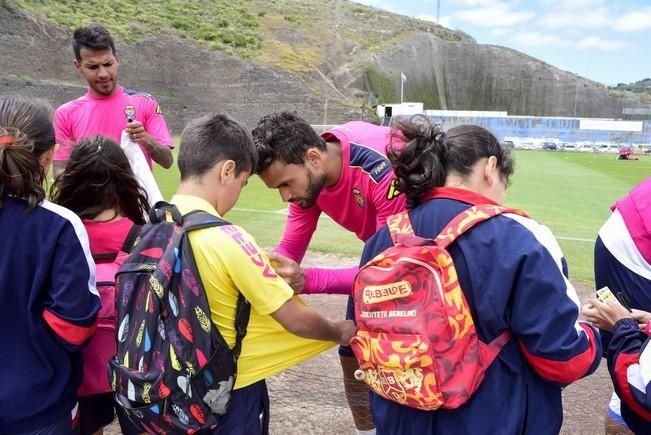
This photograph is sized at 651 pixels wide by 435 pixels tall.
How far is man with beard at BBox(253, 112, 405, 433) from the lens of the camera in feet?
7.79

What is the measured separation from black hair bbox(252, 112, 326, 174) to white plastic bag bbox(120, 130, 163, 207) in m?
1.03

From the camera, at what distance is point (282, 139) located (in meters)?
2.52

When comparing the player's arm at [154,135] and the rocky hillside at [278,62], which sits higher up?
the rocky hillside at [278,62]

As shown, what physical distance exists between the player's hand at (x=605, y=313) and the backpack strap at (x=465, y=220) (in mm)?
A: 609

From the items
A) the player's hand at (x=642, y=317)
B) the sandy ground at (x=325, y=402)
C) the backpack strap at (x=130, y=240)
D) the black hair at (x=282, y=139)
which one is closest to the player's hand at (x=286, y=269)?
the black hair at (x=282, y=139)

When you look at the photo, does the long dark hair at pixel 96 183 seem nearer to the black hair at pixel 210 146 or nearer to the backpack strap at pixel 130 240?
the backpack strap at pixel 130 240

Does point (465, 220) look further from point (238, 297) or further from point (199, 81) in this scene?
point (199, 81)

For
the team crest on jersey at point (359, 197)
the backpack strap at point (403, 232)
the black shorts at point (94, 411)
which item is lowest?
the black shorts at point (94, 411)

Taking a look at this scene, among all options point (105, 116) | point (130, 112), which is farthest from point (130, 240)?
point (105, 116)

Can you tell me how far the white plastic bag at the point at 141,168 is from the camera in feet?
10.9

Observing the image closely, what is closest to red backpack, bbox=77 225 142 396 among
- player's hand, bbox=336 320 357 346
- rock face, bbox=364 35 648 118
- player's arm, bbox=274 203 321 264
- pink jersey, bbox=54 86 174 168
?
player's hand, bbox=336 320 357 346

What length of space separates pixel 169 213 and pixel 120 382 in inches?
24.1

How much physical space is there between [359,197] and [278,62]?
5141 centimetres

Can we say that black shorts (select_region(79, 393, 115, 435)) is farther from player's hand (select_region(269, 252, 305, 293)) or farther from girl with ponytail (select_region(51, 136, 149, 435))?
player's hand (select_region(269, 252, 305, 293))
